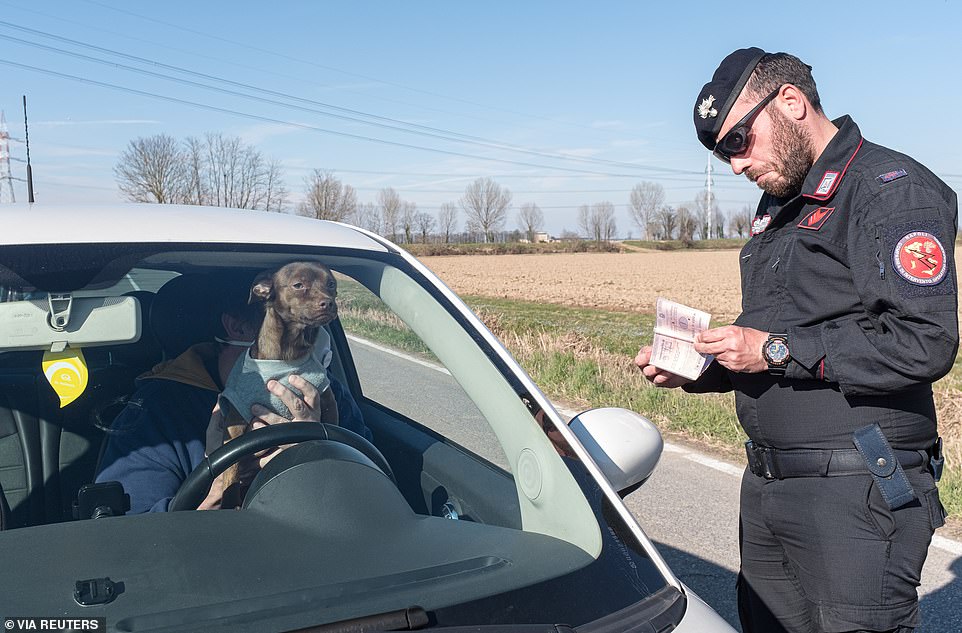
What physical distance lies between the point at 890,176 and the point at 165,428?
1791mm

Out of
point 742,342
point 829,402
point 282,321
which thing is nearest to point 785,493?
point 829,402

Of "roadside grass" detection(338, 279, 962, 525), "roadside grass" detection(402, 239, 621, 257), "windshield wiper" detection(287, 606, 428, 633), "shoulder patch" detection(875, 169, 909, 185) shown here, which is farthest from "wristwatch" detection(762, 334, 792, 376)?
"roadside grass" detection(402, 239, 621, 257)

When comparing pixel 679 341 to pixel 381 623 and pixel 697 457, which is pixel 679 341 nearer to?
pixel 381 623

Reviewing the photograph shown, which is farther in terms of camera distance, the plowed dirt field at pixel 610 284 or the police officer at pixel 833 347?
the plowed dirt field at pixel 610 284

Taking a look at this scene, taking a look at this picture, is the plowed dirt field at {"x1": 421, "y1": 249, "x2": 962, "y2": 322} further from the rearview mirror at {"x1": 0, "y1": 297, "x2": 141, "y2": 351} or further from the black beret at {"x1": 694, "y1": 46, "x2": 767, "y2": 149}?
the rearview mirror at {"x1": 0, "y1": 297, "x2": 141, "y2": 351}

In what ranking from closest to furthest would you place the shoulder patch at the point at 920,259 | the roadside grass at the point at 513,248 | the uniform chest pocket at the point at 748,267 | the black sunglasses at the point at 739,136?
the shoulder patch at the point at 920,259 < the black sunglasses at the point at 739,136 < the uniform chest pocket at the point at 748,267 < the roadside grass at the point at 513,248

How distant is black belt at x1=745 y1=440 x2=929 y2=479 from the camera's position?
86.7 inches

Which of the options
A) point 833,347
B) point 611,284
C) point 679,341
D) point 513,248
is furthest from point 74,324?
point 513,248

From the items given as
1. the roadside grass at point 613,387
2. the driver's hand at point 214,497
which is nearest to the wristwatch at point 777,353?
the roadside grass at point 613,387

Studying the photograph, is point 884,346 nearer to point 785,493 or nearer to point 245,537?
point 785,493

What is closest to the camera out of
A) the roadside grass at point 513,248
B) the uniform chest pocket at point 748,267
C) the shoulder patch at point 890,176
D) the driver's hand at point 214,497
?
the driver's hand at point 214,497

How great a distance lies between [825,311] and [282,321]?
131cm

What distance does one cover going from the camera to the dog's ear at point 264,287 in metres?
2.13

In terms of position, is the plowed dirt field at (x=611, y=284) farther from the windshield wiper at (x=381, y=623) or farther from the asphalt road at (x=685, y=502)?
the windshield wiper at (x=381, y=623)
